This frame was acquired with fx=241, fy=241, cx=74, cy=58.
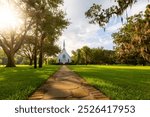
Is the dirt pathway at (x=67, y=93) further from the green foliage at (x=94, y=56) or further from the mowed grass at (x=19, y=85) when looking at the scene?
the green foliage at (x=94, y=56)

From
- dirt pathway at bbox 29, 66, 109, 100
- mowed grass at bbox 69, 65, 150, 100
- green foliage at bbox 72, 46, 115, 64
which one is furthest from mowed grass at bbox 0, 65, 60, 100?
green foliage at bbox 72, 46, 115, 64

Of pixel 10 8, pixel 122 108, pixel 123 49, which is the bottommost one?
pixel 122 108

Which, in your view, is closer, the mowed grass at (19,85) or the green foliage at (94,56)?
the mowed grass at (19,85)

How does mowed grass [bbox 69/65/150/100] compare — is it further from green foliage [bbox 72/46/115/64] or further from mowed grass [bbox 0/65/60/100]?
green foliage [bbox 72/46/115/64]

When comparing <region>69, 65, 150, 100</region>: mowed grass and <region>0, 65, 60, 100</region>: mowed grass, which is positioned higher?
<region>0, 65, 60, 100</region>: mowed grass

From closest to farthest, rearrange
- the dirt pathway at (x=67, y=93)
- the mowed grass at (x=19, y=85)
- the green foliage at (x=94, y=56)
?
the dirt pathway at (x=67, y=93)
the mowed grass at (x=19, y=85)
the green foliage at (x=94, y=56)

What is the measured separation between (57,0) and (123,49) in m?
12.1

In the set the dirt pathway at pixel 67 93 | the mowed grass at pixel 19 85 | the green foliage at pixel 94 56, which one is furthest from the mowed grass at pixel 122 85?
the green foliage at pixel 94 56

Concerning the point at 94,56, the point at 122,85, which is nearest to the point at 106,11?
the point at 122,85

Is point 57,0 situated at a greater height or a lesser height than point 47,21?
greater

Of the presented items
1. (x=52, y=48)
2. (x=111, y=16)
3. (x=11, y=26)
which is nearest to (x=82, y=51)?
(x=52, y=48)

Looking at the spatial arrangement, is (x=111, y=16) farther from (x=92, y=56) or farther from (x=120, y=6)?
(x=92, y=56)

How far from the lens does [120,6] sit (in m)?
16.1

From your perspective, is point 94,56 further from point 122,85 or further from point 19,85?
point 19,85
